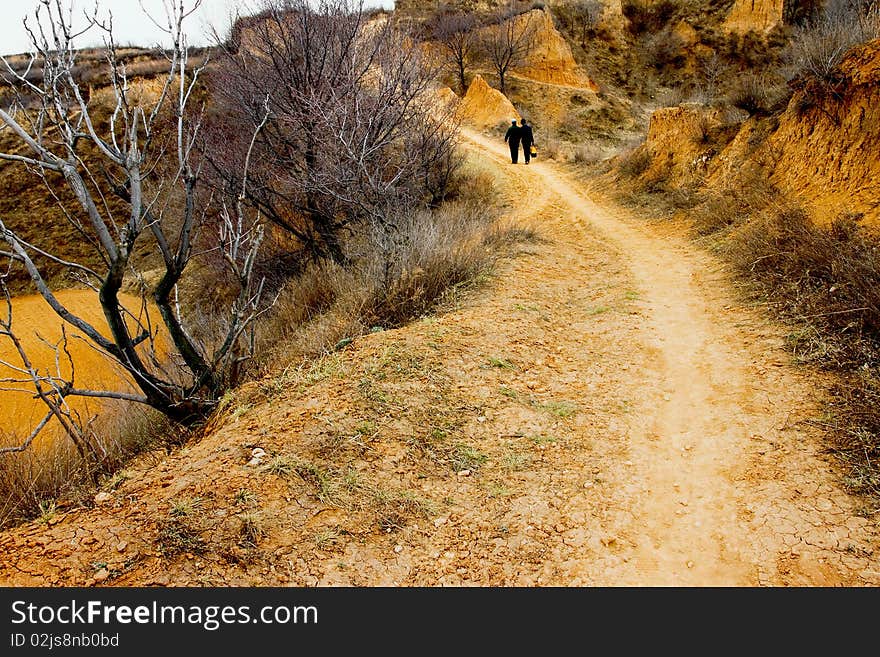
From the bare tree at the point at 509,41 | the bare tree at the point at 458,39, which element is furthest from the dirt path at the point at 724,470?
the bare tree at the point at 458,39

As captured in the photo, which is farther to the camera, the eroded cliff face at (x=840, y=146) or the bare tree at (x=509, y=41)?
the bare tree at (x=509, y=41)

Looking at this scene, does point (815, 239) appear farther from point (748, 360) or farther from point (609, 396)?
point (609, 396)

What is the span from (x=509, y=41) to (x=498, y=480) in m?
32.4

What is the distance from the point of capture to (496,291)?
7.19m

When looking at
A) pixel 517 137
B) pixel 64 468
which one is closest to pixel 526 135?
pixel 517 137

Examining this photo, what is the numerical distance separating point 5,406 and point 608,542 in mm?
13876

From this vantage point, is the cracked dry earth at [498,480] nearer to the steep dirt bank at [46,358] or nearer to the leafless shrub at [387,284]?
the leafless shrub at [387,284]

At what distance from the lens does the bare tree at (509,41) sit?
99.5 feet

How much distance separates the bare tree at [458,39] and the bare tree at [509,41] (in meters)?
0.88

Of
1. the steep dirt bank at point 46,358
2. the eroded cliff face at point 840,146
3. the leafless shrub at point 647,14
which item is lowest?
the steep dirt bank at point 46,358

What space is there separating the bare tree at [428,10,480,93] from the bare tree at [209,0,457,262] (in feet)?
63.9

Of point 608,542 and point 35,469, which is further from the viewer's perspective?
point 35,469

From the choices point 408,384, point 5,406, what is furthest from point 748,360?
point 5,406

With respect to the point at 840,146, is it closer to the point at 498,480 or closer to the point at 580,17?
the point at 498,480
